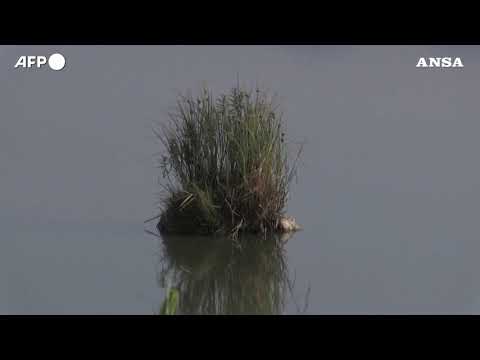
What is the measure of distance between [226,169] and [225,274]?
4.68 ft

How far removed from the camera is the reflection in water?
329cm

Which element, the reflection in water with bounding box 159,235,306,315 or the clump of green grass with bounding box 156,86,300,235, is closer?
the reflection in water with bounding box 159,235,306,315

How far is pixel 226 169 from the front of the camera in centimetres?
521

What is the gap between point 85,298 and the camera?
11.2ft

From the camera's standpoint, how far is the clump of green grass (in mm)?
5152

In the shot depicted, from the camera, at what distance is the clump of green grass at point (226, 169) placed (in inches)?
203

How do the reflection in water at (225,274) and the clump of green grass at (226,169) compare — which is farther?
the clump of green grass at (226,169)

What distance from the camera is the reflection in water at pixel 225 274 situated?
3287 mm

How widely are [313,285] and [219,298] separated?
491mm

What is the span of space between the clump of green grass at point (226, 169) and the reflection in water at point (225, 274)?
168mm

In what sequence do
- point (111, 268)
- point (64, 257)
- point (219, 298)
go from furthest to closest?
point (64, 257)
point (111, 268)
point (219, 298)

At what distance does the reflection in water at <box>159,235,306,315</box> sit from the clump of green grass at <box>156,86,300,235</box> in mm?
168

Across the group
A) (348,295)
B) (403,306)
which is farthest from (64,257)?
(403,306)

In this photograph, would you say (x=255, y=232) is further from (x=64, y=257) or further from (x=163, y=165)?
(x=64, y=257)
